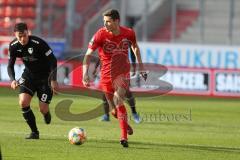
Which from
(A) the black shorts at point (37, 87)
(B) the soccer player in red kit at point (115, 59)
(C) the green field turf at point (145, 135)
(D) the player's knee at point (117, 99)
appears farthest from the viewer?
(A) the black shorts at point (37, 87)

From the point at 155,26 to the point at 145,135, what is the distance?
63.0 ft

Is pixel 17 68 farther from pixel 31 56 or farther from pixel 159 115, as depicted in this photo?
pixel 31 56

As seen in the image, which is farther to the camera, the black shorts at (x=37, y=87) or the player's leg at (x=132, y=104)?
the player's leg at (x=132, y=104)

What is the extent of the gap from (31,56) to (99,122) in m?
4.45

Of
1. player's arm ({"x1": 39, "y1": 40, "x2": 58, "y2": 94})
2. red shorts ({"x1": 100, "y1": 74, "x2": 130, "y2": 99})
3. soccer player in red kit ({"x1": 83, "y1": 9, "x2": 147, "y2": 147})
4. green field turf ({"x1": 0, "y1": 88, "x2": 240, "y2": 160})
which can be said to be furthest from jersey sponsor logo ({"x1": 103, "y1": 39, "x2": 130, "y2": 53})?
green field turf ({"x1": 0, "y1": 88, "x2": 240, "y2": 160})

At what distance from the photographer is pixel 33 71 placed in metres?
13.7

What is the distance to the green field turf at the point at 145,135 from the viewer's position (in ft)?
38.7

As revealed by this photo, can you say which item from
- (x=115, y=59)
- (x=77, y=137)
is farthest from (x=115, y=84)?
(x=77, y=137)

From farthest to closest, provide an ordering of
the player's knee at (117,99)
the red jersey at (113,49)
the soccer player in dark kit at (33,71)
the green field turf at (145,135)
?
1. the soccer player in dark kit at (33,71)
2. the red jersey at (113,49)
3. the player's knee at (117,99)
4. the green field turf at (145,135)

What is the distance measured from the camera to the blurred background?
99.5 feet

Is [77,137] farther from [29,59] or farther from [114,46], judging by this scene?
[29,59]

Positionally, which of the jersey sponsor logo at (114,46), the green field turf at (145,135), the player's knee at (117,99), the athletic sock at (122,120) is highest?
the jersey sponsor logo at (114,46)

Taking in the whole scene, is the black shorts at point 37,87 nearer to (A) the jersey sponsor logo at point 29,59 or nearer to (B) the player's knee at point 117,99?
(A) the jersey sponsor logo at point 29,59

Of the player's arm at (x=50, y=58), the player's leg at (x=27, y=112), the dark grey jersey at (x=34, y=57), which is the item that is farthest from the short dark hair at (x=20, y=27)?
the player's leg at (x=27, y=112)
